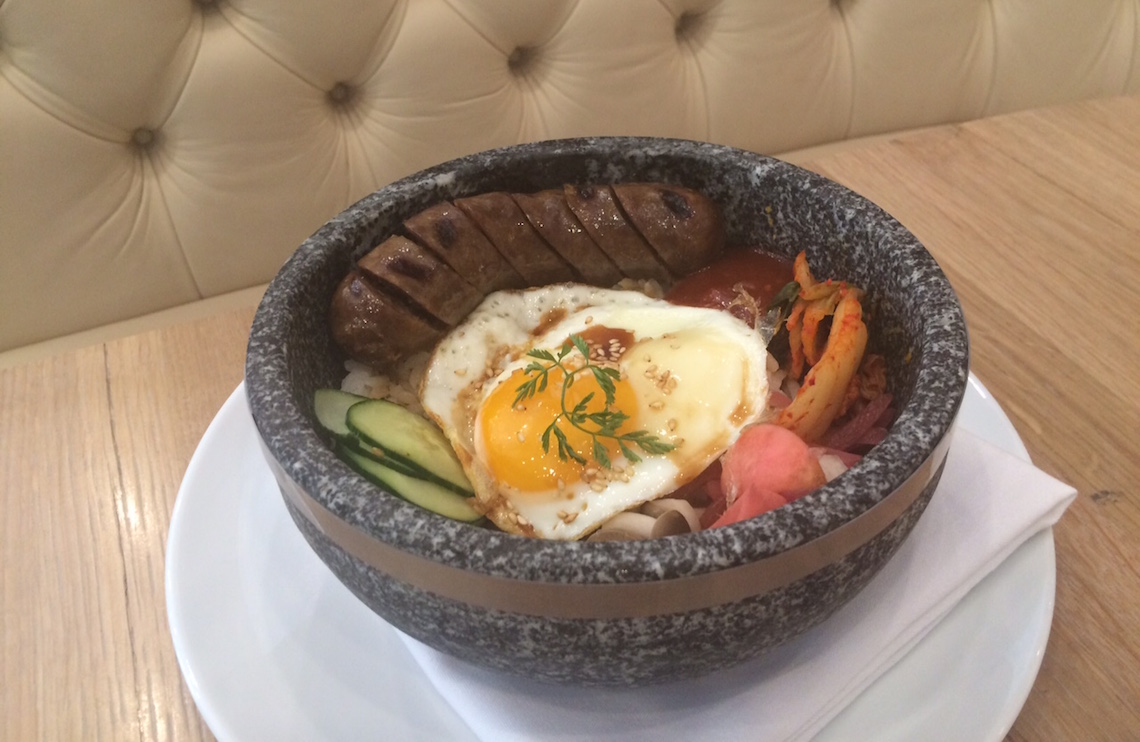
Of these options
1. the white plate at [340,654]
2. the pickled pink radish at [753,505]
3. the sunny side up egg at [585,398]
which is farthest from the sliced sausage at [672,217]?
the white plate at [340,654]

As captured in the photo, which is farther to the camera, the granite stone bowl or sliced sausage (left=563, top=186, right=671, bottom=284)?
sliced sausage (left=563, top=186, right=671, bottom=284)

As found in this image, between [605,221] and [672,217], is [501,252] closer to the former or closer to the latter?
[605,221]

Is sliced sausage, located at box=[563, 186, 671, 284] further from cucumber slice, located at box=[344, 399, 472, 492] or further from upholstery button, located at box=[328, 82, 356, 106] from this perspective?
upholstery button, located at box=[328, 82, 356, 106]

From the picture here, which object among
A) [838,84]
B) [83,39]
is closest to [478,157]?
[83,39]

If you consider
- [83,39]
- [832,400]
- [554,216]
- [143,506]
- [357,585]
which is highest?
[83,39]

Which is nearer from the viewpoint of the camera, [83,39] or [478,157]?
[478,157]

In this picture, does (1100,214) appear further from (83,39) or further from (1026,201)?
(83,39)

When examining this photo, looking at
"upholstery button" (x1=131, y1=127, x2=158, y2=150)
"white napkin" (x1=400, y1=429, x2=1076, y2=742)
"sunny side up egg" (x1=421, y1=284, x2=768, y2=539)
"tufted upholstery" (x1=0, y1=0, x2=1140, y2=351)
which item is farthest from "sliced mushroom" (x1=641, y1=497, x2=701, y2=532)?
"upholstery button" (x1=131, y1=127, x2=158, y2=150)

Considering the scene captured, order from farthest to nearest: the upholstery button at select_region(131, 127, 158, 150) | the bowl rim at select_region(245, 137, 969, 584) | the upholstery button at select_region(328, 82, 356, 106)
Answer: the upholstery button at select_region(328, 82, 356, 106) → the upholstery button at select_region(131, 127, 158, 150) → the bowl rim at select_region(245, 137, 969, 584)
